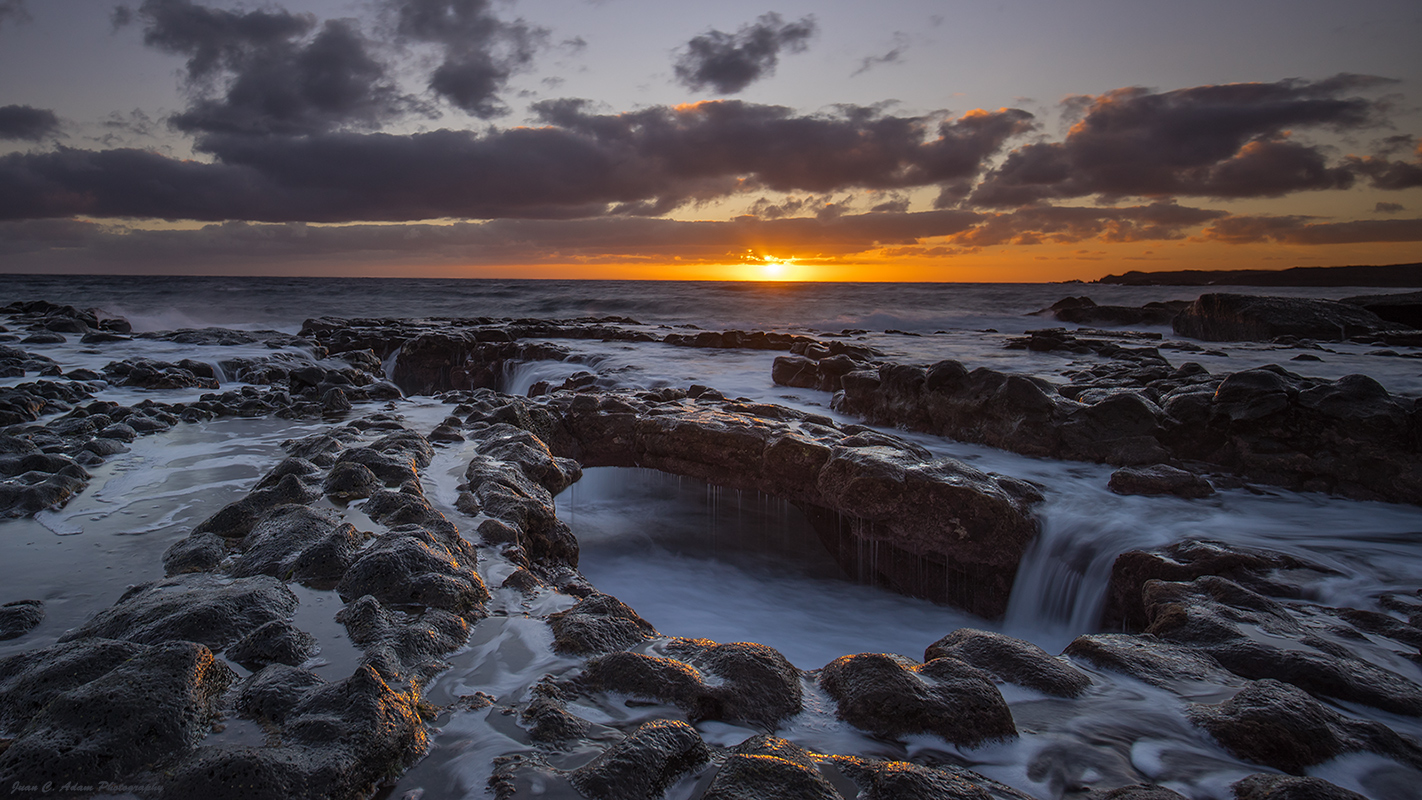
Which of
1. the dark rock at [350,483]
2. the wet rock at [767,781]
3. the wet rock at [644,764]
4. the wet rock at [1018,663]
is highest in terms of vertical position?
the dark rock at [350,483]

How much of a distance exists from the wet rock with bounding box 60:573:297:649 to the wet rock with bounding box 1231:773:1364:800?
10.4 feet

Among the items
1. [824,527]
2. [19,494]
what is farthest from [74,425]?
[824,527]

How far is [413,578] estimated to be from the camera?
2635mm

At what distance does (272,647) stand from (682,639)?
4.71 feet

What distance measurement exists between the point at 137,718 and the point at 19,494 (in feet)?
11.0

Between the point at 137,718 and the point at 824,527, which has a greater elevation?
the point at 137,718

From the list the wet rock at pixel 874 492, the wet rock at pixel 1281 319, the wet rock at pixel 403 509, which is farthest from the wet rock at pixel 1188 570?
the wet rock at pixel 1281 319

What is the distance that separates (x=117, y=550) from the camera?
3166mm

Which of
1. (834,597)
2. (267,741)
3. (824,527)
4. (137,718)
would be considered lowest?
(834,597)

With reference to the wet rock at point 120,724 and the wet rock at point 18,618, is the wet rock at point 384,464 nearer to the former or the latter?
the wet rock at point 18,618

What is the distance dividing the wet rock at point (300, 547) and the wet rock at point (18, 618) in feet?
2.02

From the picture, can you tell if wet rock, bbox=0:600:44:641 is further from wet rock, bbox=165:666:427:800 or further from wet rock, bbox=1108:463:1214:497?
wet rock, bbox=1108:463:1214:497

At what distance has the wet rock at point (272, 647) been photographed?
2.08m

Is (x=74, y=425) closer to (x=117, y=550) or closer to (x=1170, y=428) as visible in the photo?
(x=117, y=550)
